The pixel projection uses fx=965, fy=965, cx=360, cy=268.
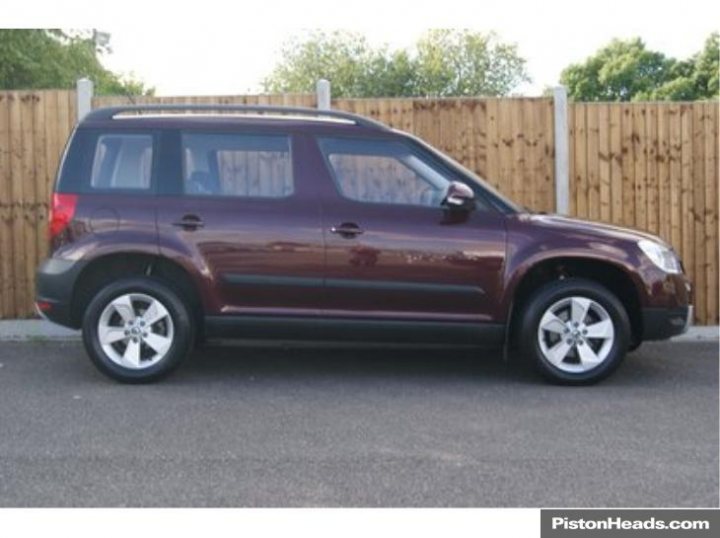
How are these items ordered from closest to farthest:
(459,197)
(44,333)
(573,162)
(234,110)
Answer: (459,197) → (234,110) → (44,333) → (573,162)

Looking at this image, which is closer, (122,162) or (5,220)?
(122,162)

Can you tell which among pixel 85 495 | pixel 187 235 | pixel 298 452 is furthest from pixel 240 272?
pixel 85 495

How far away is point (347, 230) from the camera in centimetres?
662

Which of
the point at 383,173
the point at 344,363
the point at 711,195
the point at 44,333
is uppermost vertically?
the point at 383,173

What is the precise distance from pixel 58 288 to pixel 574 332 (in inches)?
141

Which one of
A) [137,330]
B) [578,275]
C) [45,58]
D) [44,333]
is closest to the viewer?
[137,330]

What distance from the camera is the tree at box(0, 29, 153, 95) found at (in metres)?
19.2

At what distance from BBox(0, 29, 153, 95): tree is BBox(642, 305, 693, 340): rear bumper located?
1552 centimetres

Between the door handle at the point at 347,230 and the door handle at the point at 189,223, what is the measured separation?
91 cm

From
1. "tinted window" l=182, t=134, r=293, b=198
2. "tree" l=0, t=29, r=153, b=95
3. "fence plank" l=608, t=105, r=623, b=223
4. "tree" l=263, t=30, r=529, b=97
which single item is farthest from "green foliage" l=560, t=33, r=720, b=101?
"tinted window" l=182, t=134, r=293, b=198

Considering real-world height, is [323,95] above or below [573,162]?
above

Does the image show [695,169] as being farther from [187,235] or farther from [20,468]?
[20,468]

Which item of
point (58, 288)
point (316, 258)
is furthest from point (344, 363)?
point (58, 288)

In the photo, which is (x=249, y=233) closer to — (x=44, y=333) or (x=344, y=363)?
(x=344, y=363)
